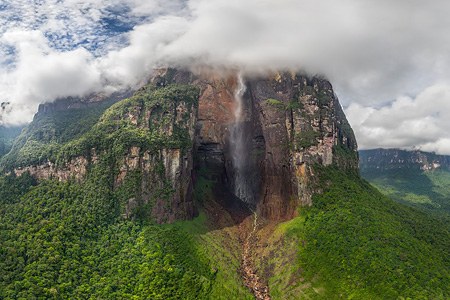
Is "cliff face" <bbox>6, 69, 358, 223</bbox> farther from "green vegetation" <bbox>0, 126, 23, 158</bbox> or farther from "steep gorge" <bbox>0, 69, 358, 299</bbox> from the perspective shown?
"green vegetation" <bbox>0, 126, 23, 158</bbox>

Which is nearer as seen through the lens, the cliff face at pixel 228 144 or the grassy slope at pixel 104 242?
the grassy slope at pixel 104 242

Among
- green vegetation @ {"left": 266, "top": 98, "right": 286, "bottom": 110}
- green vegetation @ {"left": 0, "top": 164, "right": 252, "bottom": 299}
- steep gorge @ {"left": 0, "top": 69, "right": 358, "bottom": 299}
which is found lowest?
green vegetation @ {"left": 0, "top": 164, "right": 252, "bottom": 299}

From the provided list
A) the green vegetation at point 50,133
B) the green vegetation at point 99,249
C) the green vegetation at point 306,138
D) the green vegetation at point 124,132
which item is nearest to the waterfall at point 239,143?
the green vegetation at point 124,132

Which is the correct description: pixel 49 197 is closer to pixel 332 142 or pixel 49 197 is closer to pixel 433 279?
pixel 332 142

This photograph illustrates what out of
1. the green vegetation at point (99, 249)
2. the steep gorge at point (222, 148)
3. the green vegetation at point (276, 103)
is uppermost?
the green vegetation at point (276, 103)

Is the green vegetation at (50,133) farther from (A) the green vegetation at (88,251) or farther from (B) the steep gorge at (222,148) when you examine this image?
(A) the green vegetation at (88,251)

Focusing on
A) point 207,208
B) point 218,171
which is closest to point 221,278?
point 207,208

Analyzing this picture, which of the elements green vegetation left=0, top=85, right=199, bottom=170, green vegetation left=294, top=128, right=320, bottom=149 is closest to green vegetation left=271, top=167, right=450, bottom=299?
green vegetation left=294, top=128, right=320, bottom=149
